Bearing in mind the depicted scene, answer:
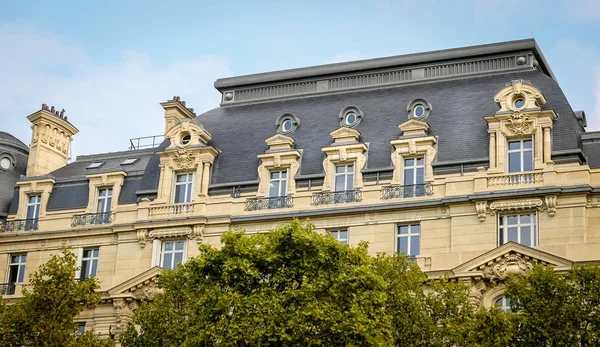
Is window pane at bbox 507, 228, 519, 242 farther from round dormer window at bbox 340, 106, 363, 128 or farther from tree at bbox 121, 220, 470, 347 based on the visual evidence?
round dormer window at bbox 340, 106, 363, 128

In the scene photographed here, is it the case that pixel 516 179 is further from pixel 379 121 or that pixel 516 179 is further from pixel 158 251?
pixel 158 251

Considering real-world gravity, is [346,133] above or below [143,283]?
above

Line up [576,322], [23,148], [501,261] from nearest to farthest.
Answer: [576,322], [501,261], [23,148]

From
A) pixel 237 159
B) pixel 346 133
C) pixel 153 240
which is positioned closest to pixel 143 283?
pixel 153 240

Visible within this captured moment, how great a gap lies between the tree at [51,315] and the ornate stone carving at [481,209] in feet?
52.4

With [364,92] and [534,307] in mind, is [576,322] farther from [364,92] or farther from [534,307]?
[364,92]

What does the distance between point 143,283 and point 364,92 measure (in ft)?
46.7

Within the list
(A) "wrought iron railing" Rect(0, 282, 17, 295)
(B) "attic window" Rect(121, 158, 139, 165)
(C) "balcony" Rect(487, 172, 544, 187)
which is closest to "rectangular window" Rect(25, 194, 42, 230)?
(A) "wrought iron railing" Rect(0, 282, 17, 295)

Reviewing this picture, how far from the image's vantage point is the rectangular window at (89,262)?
5759 centimetres

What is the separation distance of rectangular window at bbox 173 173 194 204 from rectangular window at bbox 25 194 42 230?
25.3 feet

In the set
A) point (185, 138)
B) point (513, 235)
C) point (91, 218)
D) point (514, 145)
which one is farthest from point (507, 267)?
point (91, 218)

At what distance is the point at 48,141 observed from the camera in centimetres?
6419

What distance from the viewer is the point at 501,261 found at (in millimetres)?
48875

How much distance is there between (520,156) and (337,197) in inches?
324
